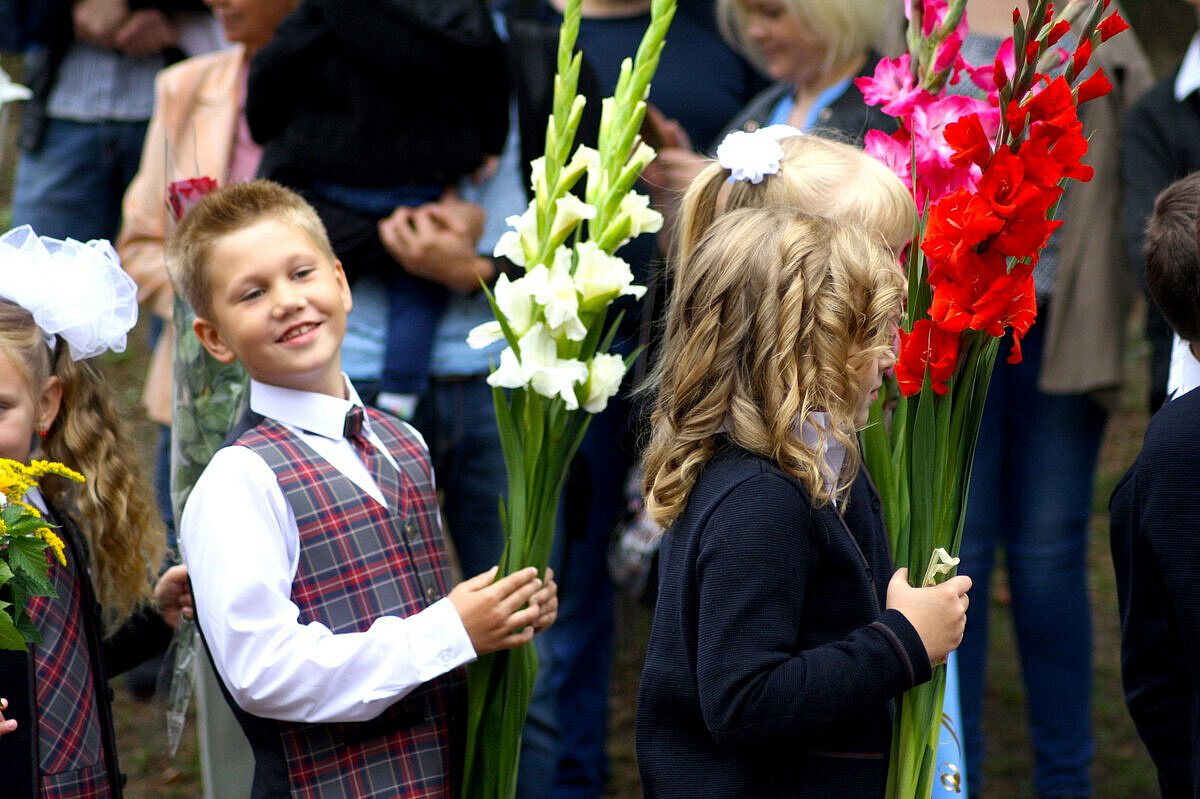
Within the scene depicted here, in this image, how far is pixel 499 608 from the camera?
7.43 feet

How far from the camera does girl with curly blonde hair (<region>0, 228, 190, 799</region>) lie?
223 cm

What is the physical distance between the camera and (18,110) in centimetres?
827

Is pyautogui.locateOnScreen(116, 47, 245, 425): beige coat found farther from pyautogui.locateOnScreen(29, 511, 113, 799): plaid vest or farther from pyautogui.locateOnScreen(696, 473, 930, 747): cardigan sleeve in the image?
pyautogui.locateOnScreen(696, 473, 930, 747): cardigan sleeve

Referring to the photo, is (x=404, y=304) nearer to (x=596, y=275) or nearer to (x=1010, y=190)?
(x=596, y=275)

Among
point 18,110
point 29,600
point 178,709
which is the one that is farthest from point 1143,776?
point 18,110

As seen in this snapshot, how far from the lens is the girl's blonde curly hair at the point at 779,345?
1986 mm

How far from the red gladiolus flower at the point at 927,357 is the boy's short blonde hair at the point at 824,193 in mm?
411

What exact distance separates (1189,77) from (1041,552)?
1209 millimetres

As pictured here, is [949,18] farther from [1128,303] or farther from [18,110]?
[18,110]

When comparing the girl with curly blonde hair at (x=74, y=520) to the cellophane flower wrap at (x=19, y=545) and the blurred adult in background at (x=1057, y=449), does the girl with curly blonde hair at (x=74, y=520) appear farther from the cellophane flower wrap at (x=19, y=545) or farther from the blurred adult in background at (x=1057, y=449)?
the blurred adult in background at (x=1057, y=449)

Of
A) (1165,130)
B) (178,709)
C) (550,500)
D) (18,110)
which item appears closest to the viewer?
(550,500)

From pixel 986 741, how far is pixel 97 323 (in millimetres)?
2943

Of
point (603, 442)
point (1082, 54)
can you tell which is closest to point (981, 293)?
point (1082, 54)

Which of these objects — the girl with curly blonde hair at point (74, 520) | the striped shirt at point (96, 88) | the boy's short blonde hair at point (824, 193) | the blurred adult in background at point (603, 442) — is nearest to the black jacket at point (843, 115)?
the blurred adult in background at point (603, 442)
